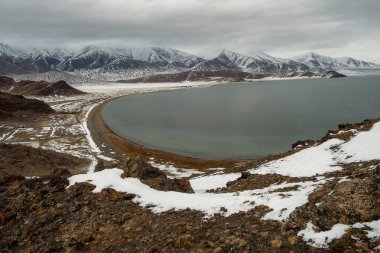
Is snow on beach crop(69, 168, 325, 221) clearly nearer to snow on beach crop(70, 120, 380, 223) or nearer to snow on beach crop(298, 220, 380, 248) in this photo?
snow on beach crop(70, 120, 380, 223)

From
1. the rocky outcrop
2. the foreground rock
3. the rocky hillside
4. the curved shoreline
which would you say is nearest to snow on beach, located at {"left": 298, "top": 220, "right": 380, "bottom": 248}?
the rocky outcrop

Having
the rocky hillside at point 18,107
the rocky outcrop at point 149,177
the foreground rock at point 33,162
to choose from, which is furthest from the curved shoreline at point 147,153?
the rocky hillside at point 18,107

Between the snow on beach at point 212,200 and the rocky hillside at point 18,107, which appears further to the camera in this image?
the rocky hillside at point 18,107

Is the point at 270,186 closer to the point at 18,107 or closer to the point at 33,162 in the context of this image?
the point at 33,162

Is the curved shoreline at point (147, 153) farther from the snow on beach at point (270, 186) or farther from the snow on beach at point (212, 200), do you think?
the snow on beach at point (212, 200)

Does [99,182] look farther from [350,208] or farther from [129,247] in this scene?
[350,208]

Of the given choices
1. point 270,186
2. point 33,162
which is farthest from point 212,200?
point 33,162

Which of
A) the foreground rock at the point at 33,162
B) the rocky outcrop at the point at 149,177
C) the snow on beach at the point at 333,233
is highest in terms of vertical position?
the snow on beach at the point at 333,233

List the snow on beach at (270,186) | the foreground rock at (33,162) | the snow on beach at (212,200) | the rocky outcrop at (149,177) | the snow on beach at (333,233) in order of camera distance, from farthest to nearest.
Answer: the foreground rock at (33,162) → the rocky outcrop at (149,177) → the snow on beach at (270,186) → the snow on beach at (212,200) → the snow on beach at (333,233)

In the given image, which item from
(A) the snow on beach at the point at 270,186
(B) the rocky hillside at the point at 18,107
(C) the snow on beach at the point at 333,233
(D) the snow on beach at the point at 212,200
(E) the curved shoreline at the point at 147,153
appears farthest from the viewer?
(B) the rocky hillside at the point at 18,107
